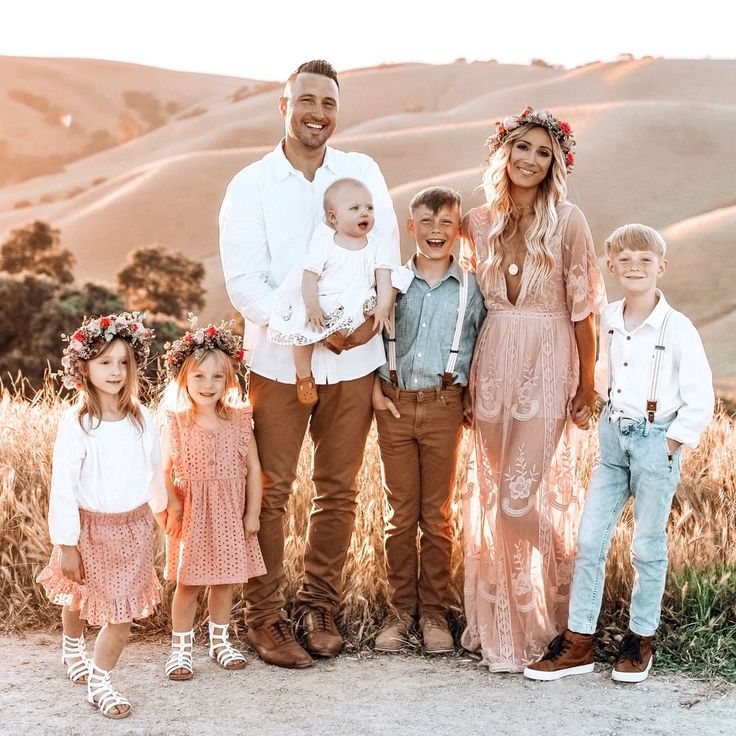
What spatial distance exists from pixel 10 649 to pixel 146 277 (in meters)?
14.9

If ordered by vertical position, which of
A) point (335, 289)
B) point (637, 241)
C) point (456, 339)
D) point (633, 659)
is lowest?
point (633, 659)

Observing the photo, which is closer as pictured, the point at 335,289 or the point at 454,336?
the point at 335,289

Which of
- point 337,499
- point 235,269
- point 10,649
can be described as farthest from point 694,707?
point 10,649

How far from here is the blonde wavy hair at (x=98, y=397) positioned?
151 inches

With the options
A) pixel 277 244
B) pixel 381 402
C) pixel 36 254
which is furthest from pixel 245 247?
pixel 36 254

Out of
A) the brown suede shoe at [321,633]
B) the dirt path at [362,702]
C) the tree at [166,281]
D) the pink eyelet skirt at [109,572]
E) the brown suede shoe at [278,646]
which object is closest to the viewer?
the dirt path at [362,702]

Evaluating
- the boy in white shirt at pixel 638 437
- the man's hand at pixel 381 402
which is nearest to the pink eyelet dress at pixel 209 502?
the man's hand at pixel 381 402

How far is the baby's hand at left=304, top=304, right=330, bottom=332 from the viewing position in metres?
4.12

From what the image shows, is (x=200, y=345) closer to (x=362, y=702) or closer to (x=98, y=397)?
(x=98, y=397)

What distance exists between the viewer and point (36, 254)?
19.2 m

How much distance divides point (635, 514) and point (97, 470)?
216 centimetres

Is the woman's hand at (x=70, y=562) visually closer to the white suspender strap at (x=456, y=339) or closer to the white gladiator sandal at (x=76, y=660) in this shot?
the white gladiator sandal at (x=76, y=660)

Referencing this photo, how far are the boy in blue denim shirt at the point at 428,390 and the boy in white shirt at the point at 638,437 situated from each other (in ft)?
1.96

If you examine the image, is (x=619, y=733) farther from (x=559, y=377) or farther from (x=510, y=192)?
(x=510, y=192)
